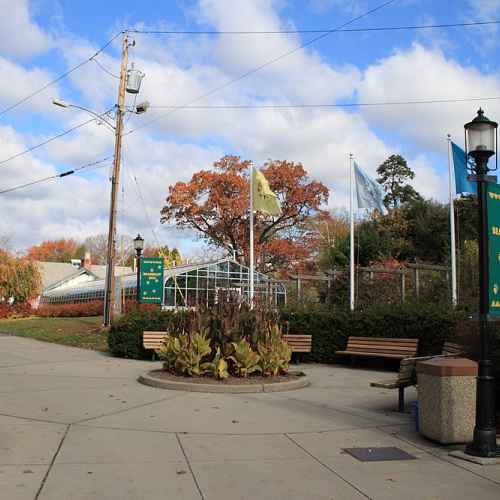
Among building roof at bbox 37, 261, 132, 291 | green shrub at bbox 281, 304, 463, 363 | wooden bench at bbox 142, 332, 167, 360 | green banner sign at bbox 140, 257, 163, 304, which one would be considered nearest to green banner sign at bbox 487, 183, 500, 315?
green shrub at bbox 281, 304, 463, 363

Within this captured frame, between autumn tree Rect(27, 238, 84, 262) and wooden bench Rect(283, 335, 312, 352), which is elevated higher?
autumn tree Rect(27, 238, 84, 262)

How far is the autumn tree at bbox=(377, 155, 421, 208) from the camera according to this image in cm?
6025

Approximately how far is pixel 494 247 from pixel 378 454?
2.89 metres

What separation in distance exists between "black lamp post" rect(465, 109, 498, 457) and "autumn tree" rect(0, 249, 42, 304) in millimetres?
45748

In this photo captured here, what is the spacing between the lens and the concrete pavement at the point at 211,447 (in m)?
5.41

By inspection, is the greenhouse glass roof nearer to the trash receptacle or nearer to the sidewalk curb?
the sidewalk curb

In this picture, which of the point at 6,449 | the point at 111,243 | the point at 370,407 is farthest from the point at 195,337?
the point at 111,243

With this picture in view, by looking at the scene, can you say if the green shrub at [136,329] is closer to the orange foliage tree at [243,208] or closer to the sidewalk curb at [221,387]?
the sidewalk curb at [221,387]

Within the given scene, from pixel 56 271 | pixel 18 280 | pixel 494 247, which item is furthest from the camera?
pixel 56 271

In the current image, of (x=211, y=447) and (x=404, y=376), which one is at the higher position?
(x=404, y=376)

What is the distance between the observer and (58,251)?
370 ft

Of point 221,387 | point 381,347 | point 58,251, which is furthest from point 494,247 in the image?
point 58,251

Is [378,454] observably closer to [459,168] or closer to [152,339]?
[152,339]

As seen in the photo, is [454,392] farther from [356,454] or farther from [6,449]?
[6,449]
